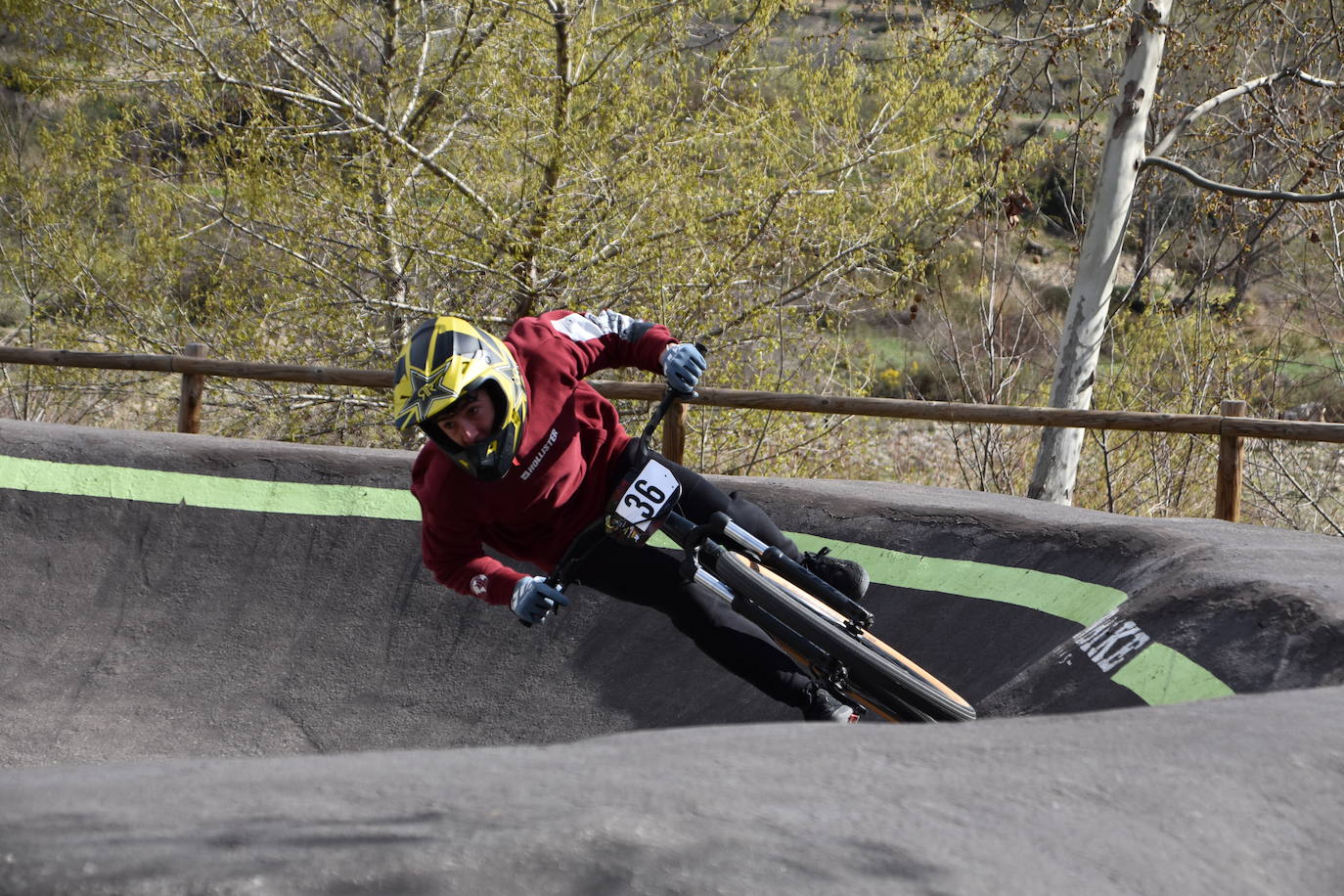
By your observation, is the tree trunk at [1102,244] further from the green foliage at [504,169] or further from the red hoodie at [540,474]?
the red hoodie at [540,474]

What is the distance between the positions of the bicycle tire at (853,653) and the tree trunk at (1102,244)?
6.90 metres

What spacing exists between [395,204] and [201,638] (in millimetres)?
6877

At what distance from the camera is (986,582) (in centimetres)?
545

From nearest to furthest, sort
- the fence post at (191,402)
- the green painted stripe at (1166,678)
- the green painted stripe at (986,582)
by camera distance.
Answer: the green painted stripe at (1166,678)
the green painted stripe at (986,582)
the fence post at (191,402)

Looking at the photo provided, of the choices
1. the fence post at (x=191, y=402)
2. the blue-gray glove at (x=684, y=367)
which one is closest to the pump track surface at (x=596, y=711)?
the blue-gray glove at (x=684, y=367)

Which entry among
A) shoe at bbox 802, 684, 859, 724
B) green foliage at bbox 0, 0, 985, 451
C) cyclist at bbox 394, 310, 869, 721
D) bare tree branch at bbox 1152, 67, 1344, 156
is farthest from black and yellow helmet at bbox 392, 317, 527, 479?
bare tree branch at bbox 1152, 67, 1344, 156

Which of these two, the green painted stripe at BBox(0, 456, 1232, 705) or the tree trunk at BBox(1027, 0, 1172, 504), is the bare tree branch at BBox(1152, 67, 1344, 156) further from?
the green painted stripe at BBox(0, 456, 1232, 705)

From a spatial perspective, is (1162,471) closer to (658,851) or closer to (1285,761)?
(1285,761)

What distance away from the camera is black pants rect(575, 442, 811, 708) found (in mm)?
4336

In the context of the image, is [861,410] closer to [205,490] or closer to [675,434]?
[675,434]

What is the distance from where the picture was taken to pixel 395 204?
12.4m

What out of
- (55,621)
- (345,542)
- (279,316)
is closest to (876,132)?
(279,316)

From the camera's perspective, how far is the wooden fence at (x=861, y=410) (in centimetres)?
695

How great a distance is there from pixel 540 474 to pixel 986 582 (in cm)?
213
